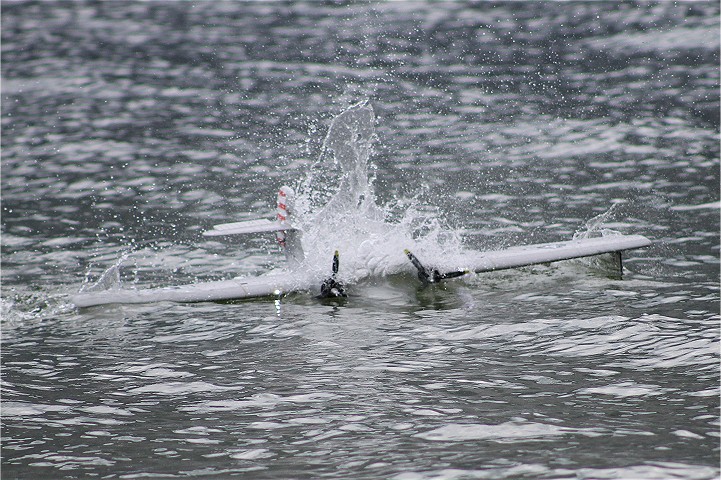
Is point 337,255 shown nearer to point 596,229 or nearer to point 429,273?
point 429,273

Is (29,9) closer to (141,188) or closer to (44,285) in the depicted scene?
(141,188)

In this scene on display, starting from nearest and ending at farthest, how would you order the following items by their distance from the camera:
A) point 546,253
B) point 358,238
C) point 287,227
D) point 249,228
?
point 249,228
point 287,227
point 546,253
point 358,238

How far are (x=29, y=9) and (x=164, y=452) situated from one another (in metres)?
46.7

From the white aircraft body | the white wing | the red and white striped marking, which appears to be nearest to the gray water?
the white aircraft body

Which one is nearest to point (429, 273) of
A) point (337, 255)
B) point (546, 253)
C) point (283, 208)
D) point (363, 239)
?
point (363, 239)

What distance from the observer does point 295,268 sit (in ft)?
59.8

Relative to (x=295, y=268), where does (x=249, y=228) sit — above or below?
above

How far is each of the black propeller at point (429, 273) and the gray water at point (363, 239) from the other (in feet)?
0.85

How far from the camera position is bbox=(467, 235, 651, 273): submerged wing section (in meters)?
18.3

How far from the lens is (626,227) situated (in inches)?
845

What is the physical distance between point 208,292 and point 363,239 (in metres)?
3.12

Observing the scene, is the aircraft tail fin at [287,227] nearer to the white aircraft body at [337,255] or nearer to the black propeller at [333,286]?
the white aircraft body at [337,255]

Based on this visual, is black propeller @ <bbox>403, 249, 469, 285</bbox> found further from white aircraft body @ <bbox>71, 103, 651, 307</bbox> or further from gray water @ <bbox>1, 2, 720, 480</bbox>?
gray water @ <bbox>1, 2, 720, 480</bbox>

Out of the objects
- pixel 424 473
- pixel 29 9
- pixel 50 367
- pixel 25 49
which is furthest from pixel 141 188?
pixel 29 9
